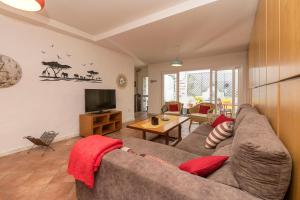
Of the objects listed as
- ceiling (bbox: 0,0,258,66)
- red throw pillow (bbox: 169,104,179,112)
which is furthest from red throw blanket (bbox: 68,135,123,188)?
red throw pillow (bbox: 169,104,179,112)

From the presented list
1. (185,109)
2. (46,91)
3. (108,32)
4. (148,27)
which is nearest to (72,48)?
(108,32)

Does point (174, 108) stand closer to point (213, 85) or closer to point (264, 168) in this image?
point (213, 85)

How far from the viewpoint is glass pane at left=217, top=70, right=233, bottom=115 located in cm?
523

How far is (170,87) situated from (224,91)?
225cm

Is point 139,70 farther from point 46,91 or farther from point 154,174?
point 154,174

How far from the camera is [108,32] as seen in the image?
352 centimetres

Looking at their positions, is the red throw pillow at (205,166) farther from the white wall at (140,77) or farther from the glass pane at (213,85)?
the white wall at (140,77)

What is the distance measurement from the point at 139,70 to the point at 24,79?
6099 mm

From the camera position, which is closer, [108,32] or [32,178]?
[32,178]

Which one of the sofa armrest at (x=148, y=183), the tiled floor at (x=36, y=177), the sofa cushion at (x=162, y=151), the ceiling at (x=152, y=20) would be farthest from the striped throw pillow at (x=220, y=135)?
the ceiling at (x=152, y=20)

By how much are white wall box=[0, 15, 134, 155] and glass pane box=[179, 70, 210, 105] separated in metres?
3.69

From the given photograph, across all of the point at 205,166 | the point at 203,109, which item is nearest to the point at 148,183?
the point at 205,166

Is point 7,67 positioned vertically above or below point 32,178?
above

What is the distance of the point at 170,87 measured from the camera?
664 centimetres
